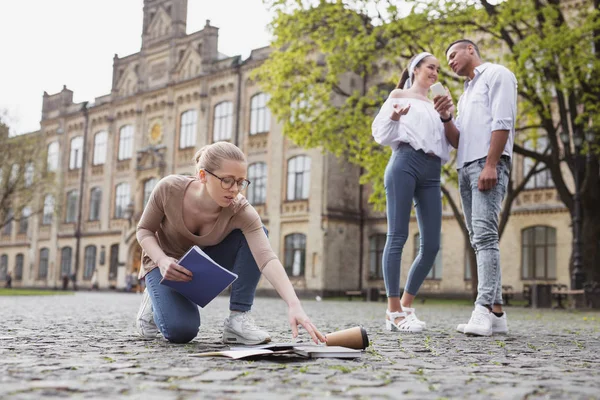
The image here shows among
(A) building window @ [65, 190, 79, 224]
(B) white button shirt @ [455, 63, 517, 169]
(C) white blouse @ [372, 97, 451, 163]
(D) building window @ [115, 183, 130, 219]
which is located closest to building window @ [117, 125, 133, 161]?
(D) building window @ [115, 183, 130, 219]

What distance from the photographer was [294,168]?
33.4 meters

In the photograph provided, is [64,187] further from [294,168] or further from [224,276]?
[224,276]

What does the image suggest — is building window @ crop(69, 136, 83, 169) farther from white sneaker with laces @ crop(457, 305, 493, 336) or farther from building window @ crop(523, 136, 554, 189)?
white sneaker with laces @ crop(457, 305, 493, 336)

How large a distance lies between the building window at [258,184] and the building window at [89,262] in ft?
45.0

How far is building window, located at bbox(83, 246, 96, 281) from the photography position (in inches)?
1724

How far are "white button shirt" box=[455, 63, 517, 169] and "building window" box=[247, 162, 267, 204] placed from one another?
28312mm

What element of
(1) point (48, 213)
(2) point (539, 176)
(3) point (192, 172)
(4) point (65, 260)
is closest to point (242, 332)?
(2) point (539, 176)

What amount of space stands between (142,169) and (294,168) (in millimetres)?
11751

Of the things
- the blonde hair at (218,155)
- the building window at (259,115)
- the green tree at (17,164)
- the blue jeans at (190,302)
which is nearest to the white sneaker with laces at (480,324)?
the blue jeans at (190,302)

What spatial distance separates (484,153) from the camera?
6.12m

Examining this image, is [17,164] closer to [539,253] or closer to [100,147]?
[100,147]

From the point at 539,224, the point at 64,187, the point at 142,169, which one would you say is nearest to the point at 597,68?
the point at 539,224

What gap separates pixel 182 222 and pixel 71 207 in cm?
4429

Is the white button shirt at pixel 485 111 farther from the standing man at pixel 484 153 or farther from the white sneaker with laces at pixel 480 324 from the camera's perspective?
the white sneaker with laces at pixel 480 324
